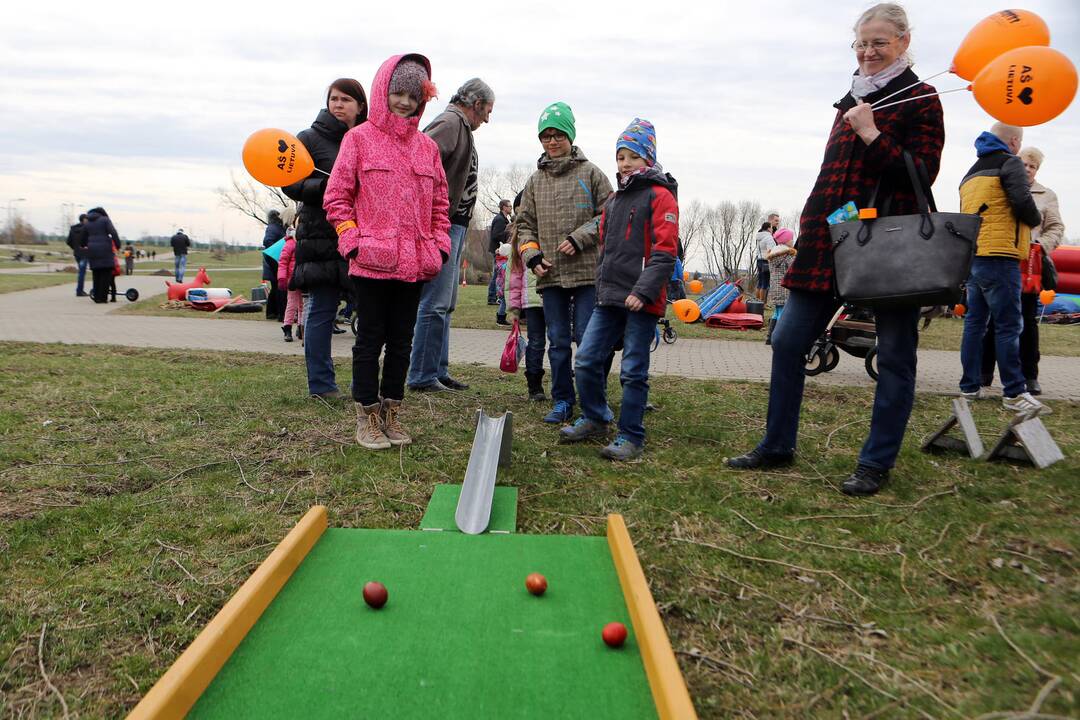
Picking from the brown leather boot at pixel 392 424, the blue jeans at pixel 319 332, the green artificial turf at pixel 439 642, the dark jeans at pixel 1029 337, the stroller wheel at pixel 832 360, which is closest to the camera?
the green artificial turf at pixel 439 642

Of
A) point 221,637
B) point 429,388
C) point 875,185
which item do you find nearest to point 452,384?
point 429,388

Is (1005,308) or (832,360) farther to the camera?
(832,360)

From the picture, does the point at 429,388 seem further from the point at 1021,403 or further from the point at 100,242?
the point at 100,242

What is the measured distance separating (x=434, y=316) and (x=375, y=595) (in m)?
3.70

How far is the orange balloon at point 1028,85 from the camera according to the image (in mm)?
3287

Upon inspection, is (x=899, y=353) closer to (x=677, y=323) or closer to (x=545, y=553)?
(x=545, y=553)

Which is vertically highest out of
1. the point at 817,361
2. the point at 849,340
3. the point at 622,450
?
the point at 849,340

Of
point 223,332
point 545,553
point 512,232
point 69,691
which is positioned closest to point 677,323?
point 223,332

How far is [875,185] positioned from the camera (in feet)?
11.5

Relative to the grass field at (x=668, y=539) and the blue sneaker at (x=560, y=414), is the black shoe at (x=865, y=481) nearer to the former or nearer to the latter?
the grass field at (x=668, y=539)

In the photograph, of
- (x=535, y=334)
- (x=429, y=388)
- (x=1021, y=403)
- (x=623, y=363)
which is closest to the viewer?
(x=623, y=363)

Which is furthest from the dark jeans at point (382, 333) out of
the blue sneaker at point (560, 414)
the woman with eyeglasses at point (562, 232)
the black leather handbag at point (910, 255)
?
the black leather handbag at point (910, 255)

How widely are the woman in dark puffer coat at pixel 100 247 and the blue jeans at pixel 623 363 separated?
1480 centimetres

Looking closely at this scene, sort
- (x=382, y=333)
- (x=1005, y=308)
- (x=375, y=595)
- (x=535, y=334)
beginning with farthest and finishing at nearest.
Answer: (x=535, y=334)
(x=1005, y=308)
(x=382, y=333)
(x=375, y=595)
